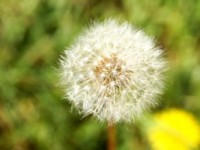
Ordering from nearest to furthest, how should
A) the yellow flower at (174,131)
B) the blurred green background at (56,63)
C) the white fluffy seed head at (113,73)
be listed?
the white fluffy seed head at (113,73)
the yellow flower at (174,131)
the blurred green background at (56,63)

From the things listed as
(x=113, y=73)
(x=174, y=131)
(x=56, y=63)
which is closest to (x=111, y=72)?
(x=113, y=73)

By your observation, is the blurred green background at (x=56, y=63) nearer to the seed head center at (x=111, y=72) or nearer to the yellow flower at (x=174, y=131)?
the yellow flower at (x=174, y=131)

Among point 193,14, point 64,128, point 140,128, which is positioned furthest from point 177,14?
point 64,128

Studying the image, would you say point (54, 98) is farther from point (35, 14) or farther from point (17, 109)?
point (35, 14)

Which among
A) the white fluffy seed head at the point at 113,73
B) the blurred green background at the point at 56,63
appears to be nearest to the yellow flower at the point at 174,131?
the blurred green background at the point at 56,63

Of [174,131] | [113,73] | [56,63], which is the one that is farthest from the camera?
[56,63]

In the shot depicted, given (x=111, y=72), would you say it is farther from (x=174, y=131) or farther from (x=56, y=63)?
(x=56, y=63)

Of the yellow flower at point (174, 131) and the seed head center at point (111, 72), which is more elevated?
the yellow flower at point (174, 131)
